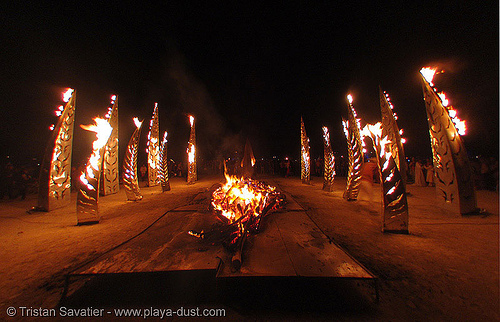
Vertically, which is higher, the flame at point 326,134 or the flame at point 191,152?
the flame at point 326,134

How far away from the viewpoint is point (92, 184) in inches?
221

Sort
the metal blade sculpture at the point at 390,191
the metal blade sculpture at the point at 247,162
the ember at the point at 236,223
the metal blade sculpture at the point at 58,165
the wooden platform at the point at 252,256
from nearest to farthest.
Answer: the wooden platform at the point at 252,256, the ember at the point at 236,223, the metal blade sculpture at the point at 390,191, the metal blade sculpture at the point at 58,165, the metal blade sculpture at the point at 247,162

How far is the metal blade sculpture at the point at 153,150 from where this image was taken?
12.4 metres

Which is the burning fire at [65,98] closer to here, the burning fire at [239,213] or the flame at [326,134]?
the burning fire at [239,213]

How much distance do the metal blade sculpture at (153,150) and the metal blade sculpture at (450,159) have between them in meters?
14.0

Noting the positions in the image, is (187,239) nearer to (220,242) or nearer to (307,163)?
(220,242)

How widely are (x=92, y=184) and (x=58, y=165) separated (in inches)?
135

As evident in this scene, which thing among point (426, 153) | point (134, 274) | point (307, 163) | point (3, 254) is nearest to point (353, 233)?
point (134, 274)

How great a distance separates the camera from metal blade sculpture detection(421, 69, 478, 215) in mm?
5895

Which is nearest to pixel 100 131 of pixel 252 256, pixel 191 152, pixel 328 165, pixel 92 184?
pixel 92 184

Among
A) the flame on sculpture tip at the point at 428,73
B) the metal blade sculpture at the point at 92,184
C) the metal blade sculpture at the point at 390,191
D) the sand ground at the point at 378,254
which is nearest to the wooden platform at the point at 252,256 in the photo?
the sand ground at the point at 378,254

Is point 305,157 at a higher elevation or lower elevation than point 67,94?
lower

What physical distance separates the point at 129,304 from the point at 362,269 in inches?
123

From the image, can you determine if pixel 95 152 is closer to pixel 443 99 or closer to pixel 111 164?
pixel 111 164
